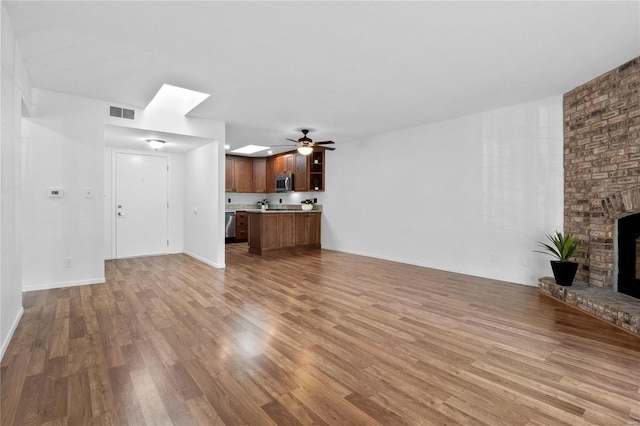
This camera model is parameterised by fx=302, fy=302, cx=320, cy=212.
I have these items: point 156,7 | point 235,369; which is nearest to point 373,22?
point 156,7

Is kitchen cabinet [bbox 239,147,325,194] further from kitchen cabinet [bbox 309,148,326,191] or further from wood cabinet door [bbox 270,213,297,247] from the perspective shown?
wood cabinet door [bbox 270,213,297,247]

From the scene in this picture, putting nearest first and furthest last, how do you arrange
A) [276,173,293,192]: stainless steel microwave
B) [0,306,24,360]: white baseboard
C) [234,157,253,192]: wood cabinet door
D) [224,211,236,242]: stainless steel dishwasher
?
[0,306,24,360]: white baseboard, [276,173,293,192]: stainless steel microwave, [224,211,236,242]: stainless steel dishwasher, [234,157,253,192]: wood cabinet door

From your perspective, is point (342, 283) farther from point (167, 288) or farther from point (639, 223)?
point (639, 223)

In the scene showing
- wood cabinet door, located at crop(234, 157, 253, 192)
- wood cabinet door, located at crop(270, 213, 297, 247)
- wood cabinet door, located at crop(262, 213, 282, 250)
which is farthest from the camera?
wood cabinet door, located at crop(234, 157, 253, 192)

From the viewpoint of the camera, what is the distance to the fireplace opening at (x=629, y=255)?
10.7 ft

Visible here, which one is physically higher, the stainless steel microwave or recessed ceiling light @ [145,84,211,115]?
recessed ceiling light @ [145,84,211,115]

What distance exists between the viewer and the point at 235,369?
212cm

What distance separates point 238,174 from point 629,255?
8.57 m

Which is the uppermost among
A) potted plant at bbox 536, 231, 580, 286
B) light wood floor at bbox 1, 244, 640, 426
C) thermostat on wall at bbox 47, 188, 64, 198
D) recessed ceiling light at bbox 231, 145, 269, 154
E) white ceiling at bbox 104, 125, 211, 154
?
recessed ceiling light at bbox 231, 145, 269, 154

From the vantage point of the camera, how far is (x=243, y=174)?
30.9 feet

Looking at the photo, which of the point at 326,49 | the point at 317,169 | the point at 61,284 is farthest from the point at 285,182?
the point at 326,49

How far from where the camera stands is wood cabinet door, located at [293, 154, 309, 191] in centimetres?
812

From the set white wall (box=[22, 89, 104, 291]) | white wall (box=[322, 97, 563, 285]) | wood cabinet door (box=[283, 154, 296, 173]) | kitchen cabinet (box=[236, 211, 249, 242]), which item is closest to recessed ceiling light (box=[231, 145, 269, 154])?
wood cabinet door (box=[283, 154, 296, 173])

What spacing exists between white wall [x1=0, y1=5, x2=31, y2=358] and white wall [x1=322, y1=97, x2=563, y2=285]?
557 cm
